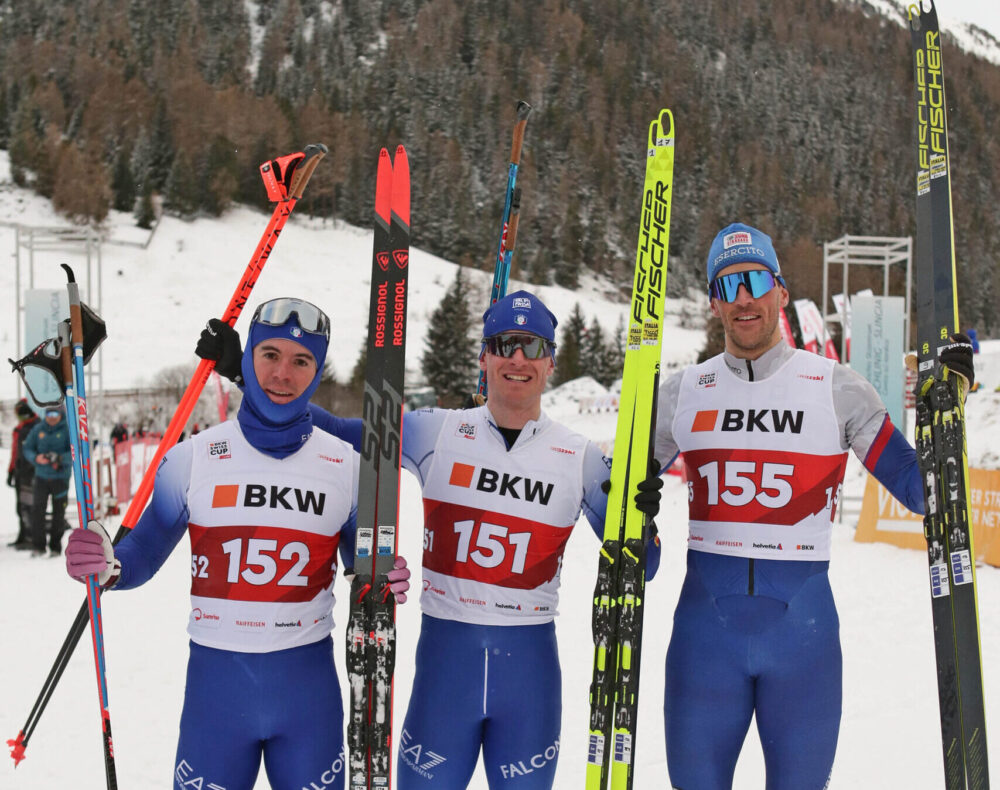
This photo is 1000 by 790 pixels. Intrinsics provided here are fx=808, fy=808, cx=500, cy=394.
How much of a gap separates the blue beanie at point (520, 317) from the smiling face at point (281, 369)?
61 centimetres

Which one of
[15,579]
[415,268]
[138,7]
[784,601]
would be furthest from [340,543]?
[138,7]

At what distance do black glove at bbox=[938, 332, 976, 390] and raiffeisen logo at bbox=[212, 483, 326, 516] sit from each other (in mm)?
1957

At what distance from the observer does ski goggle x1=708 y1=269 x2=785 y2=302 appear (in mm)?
2561

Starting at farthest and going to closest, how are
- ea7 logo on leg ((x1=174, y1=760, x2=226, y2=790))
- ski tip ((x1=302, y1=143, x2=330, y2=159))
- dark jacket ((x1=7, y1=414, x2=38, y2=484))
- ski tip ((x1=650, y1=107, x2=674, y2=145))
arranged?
dark jacket ((x1=7, y1=414, x2=38, y2=484)) → ski tip ((x1=302, y1=143, x2=330, y2=159)) → ski tip ((x1=650, y1=107, x2=674, y2=145)) → ea7 logo on leg ((x1=174, y1=760, x2=226, y2=790))

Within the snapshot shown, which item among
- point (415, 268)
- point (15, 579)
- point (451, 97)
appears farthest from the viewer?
point (451, 97)

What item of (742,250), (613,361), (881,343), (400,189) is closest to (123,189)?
(613,361)

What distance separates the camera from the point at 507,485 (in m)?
2.53

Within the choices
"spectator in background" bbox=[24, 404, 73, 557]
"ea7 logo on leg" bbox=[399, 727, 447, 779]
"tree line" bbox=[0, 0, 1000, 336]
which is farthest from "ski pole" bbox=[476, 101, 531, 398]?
"tree line" bbox=[0, 0, 1000, 336]

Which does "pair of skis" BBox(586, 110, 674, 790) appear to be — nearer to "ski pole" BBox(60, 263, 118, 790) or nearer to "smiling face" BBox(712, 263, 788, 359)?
"smiling face" BBox(712, 263, 788, 359)

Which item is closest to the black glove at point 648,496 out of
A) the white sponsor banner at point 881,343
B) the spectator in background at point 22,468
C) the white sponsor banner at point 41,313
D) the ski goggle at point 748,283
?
the ski goggle at point 748,283

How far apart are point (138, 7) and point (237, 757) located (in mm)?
116905

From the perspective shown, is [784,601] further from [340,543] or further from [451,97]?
[451,97]

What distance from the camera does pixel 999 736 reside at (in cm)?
397

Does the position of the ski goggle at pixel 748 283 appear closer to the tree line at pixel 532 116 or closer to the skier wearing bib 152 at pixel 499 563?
the skier wearing bib 152 at pixel 499 563
